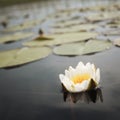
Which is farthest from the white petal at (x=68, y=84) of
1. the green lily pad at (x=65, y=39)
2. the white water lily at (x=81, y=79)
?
the green lily pad at (x=65, y=39)

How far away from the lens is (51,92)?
1.51 metres

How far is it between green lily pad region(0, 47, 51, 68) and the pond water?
0.07 metres

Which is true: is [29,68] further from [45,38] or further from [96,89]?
[45,38]

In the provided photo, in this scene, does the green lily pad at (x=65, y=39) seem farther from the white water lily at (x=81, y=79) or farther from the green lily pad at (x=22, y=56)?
the white water lily at (x=81, y=79)

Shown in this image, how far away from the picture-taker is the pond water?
1239mm

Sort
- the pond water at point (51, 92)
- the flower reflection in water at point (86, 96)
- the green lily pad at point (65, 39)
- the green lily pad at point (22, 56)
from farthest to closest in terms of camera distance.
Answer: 1. the green lily pad at point (65, 39)
2. the green lily pad at point (22, 56)
3. the flower reflection in water at point (86, 96)
4. the pond water at point (51, 92)

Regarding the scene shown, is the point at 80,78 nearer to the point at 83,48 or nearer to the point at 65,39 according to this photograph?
the point at 83,48

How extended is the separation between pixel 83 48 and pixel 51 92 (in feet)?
2.75

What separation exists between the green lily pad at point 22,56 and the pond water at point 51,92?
7 cm

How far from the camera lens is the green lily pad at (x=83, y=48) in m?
2.17

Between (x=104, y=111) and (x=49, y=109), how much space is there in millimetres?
277

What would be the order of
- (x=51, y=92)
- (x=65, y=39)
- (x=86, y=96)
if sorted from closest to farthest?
(x=86, y=96) < (x=51, y=92) < (x=65, y=39)

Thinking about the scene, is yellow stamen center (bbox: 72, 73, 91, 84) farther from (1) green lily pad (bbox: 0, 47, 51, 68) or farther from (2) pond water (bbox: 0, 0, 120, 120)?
(1) green lily pad (bbox: 0, 47, 51, 68)

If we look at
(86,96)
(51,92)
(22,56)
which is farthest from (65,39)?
(86,96)
